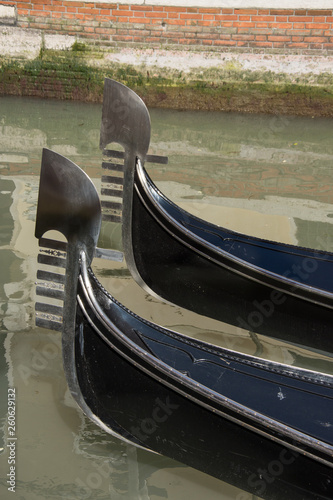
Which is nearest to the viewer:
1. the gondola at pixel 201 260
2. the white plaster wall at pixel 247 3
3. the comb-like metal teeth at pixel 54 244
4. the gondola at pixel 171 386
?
the gondola at pixel 171 386

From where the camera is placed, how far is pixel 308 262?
2.46 m

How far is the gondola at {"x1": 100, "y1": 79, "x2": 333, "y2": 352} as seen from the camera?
2340 millimetres

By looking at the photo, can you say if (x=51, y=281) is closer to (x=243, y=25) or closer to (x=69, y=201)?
(x=69, y=201)

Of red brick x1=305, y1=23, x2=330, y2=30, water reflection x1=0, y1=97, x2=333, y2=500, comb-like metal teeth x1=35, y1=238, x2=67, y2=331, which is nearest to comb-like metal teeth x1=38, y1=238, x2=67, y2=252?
comb-like metal teeth x1=35, y1=238, x2=67, y2=331

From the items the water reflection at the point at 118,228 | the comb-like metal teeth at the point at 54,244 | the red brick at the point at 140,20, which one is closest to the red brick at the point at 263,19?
the water reflection at the point at 118,228

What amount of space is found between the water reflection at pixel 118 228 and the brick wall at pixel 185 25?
69 centimetres

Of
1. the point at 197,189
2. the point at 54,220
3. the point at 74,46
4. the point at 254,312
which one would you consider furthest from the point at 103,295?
Result: the point at 74,46

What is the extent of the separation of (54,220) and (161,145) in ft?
12.5

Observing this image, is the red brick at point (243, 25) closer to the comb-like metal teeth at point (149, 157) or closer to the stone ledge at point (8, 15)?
the stone ledge at point (8, 15)

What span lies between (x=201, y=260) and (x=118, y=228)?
1316 mm

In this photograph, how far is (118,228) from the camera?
3697 millimetres

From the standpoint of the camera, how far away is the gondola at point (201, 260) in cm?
234

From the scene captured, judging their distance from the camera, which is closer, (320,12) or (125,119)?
(125,119)

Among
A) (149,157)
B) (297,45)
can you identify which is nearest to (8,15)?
(297,45)
